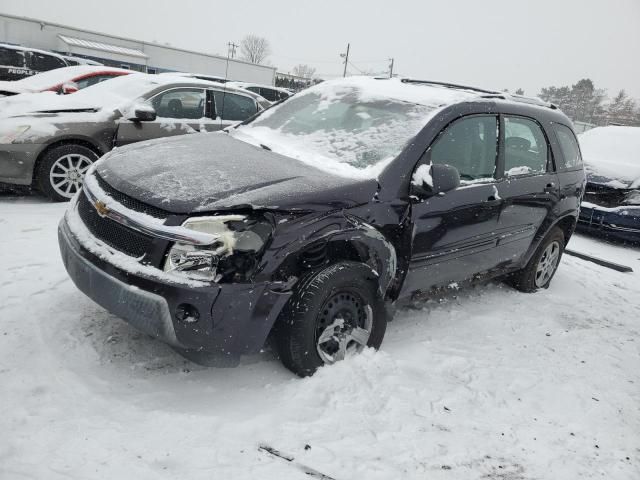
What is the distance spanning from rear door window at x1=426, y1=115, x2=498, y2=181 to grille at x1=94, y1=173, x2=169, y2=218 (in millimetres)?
1739

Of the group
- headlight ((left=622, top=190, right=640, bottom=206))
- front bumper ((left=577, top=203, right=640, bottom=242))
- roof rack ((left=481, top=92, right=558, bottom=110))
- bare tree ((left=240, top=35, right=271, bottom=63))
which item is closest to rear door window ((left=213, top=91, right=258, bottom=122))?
roof rack ((left=481, top=92, right=558, bottom=110))

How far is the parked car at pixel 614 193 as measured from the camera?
7617 millimetres

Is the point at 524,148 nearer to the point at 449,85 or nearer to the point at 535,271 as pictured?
the point at 449,85

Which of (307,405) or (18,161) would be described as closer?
(307,405)

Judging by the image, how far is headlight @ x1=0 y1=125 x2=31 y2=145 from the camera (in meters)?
5.26

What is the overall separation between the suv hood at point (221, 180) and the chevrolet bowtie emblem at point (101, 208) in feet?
0.40

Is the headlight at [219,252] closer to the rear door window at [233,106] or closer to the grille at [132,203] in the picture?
the grille at [132,203]

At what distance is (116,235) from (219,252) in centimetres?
63

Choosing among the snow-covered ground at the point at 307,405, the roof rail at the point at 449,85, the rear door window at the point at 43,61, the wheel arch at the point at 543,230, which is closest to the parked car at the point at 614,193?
the wheel arch at the point at 543,230

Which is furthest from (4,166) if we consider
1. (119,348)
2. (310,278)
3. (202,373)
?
(310,278)

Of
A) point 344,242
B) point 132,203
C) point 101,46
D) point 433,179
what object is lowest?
point 344,242

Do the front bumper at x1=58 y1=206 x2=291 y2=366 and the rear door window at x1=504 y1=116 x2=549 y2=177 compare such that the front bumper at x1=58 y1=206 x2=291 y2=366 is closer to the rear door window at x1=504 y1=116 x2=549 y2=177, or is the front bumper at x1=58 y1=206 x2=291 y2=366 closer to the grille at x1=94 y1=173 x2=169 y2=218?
the grille at x1=94 y1=173 x2=169 y2=218

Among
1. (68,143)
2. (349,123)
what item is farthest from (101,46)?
(349,123)

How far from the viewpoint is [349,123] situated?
3.63 metres
